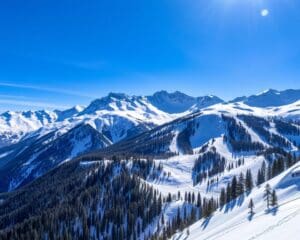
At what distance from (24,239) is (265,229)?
166 metres

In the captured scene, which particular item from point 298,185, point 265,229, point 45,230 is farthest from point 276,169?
point 45,230

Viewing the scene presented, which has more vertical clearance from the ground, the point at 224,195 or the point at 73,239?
Result: the point at 224,195

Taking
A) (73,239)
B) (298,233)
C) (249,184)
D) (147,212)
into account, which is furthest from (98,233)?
(298,233)

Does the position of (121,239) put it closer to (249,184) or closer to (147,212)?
(147,212)

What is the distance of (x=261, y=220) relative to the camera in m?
66.1

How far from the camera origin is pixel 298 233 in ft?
145

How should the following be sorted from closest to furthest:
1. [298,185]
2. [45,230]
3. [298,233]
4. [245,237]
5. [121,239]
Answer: [298,233], [245,237], [298,185], [121,239], [45,230]

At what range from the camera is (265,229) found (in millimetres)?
54656

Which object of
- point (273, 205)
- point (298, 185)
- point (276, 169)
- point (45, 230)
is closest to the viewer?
point (273, 205)

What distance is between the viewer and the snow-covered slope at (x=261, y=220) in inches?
2009

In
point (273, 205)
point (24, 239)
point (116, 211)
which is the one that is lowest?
point (24, 239)

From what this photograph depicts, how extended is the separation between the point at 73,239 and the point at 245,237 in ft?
492

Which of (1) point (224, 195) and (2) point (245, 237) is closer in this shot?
(2) point (245, 237)

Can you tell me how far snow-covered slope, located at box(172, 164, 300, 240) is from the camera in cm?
5103
